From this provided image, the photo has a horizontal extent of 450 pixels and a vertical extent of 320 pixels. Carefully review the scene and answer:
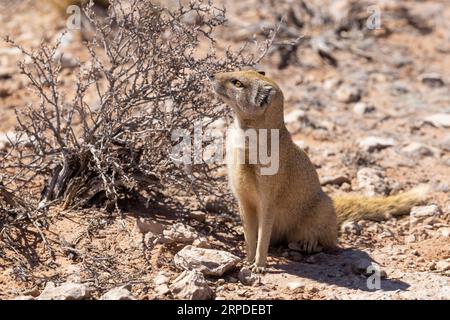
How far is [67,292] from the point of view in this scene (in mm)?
4051

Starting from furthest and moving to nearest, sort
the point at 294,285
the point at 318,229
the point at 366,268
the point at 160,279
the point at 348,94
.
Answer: the point at 348,94 < the point at 318,229 < the point at 366,268 < the point at 294,285 < the point at 160,279

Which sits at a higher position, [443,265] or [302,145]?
[302,145]

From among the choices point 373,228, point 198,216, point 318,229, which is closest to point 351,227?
point 373,228

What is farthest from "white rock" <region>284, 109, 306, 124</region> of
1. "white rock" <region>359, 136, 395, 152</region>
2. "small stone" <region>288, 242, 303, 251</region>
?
"small stone" <region>288, 242, 303, 251</region>

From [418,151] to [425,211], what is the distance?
1457mm

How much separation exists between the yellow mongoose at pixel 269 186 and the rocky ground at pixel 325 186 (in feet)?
0.54

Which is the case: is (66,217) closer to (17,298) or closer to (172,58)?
(17,298)

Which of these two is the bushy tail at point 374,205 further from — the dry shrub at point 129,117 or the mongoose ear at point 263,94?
the mongoose ear at point 263,94

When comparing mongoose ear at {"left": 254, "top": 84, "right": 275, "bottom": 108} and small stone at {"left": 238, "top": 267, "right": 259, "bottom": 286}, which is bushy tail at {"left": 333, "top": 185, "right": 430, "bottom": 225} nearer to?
small stone at {"left": 238, "top": 267, "right": 259, "bottom": 286}

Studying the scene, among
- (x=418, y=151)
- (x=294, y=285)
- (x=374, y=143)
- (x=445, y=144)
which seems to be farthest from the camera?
(x=445, y=144)

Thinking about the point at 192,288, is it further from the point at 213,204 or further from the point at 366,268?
the point at 213,204

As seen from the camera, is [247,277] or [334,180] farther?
[334,180]

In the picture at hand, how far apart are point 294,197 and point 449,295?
124 cm

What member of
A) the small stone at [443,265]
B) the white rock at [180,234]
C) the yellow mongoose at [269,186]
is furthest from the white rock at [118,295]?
the small stone at [443,265]
